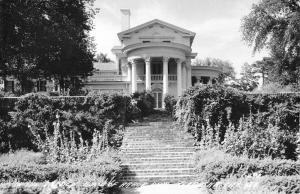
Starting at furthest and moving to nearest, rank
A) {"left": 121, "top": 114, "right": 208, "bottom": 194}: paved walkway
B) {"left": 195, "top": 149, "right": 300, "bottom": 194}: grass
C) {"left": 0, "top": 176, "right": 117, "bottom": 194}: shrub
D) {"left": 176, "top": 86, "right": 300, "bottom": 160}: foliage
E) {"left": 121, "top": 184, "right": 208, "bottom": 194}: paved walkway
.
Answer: {"left": 176, "top": 86, "right": 300, "bottom": 160}: foliage, {"left": 121, "top": 114, "right": 208, "bottom": 194}: paved walkway, {"left": 121, "top": 184, "right": 208, "bottom": 194}: paved walkway, {"left": 195, "top": 149, "right": 300, "bottom": 194}: grass, {"left": 0, "top": 176, "right": 117, "bottom": 194}: shrub

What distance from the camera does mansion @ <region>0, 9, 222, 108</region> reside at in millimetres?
32688

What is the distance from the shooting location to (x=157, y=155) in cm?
1434

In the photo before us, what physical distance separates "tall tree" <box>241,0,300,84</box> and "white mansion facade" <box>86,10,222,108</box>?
6.67m

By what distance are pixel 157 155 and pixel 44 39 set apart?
16.3 m

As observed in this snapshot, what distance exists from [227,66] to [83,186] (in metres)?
75.0

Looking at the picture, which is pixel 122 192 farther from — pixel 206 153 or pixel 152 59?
pixel 152 59

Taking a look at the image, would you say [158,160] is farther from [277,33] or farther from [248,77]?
[248,77]

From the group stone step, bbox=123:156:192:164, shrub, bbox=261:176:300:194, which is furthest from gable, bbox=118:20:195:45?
shrub, bbox=261:176:300:194

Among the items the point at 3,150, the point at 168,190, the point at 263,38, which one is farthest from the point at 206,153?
the point at 263,38

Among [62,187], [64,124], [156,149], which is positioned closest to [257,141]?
[156,149]

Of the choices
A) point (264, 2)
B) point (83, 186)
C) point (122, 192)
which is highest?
point (264, 2)

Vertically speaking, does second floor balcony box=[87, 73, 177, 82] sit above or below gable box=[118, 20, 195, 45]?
below

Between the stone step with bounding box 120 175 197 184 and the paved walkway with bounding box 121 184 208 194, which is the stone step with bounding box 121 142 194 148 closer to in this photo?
the stone step with bounding box 120 175 197 184

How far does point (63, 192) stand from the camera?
8.56 metres
